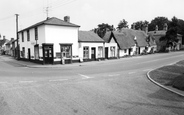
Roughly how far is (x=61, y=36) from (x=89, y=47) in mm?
5742

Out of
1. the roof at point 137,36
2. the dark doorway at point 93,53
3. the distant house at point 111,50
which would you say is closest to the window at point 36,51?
the dark doorway at point 93,53

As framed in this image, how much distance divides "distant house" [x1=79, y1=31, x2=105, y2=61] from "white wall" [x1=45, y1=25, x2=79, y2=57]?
3.94 ft

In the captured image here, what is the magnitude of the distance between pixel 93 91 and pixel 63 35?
1656 centimetres

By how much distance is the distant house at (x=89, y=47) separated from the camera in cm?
2554

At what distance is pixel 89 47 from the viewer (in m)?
26.5

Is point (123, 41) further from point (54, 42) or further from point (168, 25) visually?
point (168, 25)

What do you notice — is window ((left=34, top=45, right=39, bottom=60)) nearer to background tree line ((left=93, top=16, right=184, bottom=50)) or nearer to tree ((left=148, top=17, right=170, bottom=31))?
background tree line ((left=93, top=16, right=184, bottom=50))

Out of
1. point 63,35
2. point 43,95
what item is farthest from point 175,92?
point 63,35

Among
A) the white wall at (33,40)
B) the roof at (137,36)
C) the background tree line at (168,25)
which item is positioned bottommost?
the white wall at (33,40)

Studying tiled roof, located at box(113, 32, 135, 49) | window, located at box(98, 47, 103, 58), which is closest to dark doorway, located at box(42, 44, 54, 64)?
window, located at box(98, 47, 103, 58)

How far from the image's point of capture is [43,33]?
72.1 feet

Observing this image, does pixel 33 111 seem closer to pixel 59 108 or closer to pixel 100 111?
pixel 59 108

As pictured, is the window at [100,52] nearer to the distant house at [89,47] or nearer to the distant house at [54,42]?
the distant house at [89,47]

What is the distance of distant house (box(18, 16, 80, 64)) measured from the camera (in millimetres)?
21938
